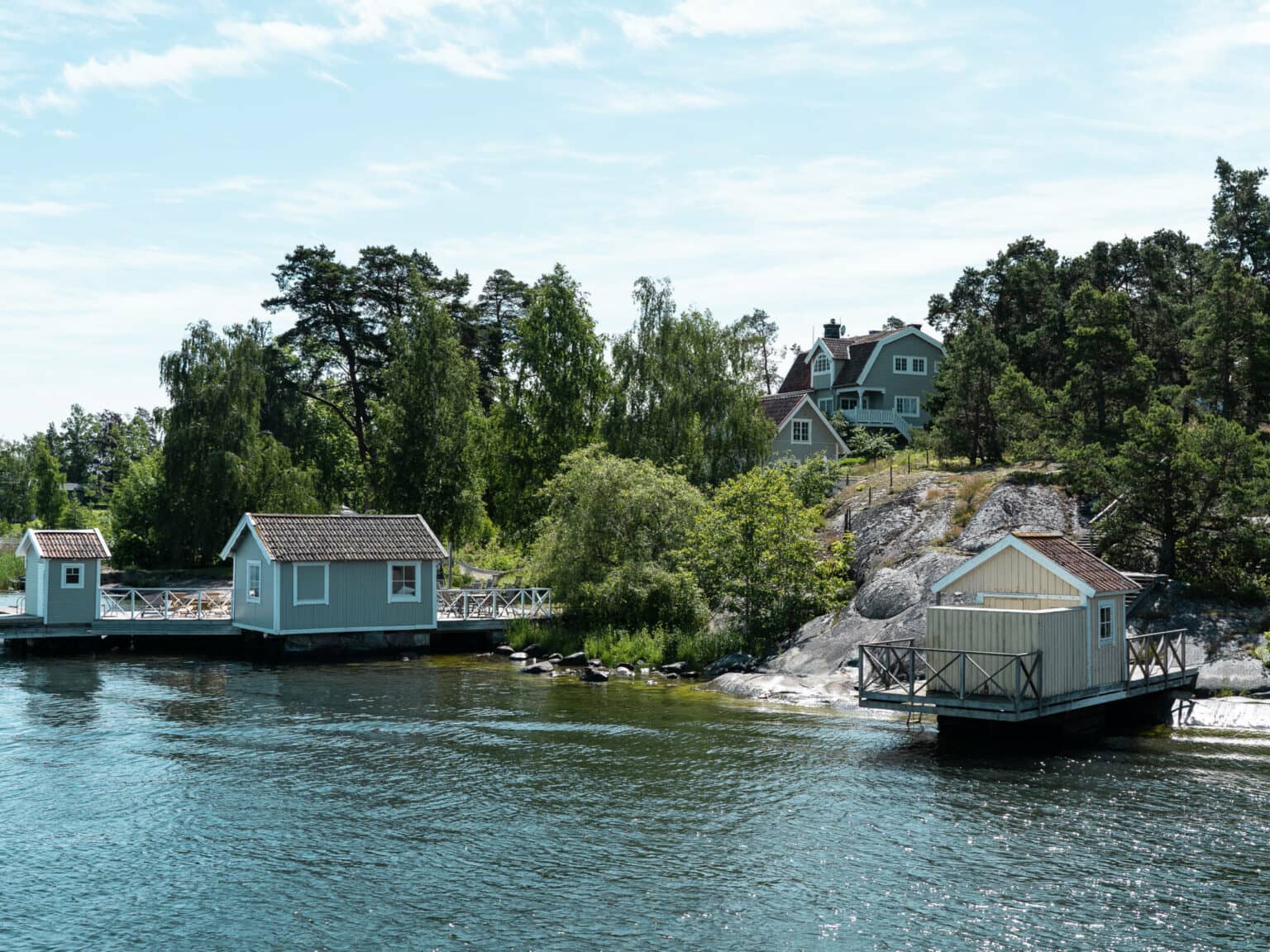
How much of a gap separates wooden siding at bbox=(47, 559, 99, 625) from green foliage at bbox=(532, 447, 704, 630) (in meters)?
16.1

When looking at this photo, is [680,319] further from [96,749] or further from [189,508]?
[96,749]

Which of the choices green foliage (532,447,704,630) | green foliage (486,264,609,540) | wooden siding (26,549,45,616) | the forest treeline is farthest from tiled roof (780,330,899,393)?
wooden siding (26,549,45,616)

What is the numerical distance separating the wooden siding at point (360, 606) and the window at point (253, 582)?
174cm

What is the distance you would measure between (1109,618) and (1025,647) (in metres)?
3.66

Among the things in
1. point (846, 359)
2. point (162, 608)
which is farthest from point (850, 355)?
point (162, 608)

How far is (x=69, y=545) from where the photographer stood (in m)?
41.0

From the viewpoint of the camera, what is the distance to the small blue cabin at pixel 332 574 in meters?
38.8

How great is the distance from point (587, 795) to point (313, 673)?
17407 millimetres

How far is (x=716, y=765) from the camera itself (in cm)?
2370

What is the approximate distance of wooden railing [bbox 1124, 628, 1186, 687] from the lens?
27013mm

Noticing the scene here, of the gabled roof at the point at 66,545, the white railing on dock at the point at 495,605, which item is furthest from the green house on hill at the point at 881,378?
the gabled roof at the point at 66,545

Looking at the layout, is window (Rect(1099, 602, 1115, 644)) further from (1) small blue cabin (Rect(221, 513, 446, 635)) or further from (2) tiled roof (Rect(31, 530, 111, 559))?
(2) tiled roof (Rect(31, 530, 111, 559))

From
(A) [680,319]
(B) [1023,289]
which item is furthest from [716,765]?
(B) [1023,289]

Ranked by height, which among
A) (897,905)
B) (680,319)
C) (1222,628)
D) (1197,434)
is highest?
(680,319)
